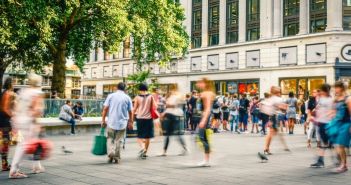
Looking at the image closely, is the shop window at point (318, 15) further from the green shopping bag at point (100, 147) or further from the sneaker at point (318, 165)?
the green shopping bag at point (100, 147)

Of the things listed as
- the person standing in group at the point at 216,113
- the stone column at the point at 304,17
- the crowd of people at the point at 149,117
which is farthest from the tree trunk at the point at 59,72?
the stone column at the point at 304,17

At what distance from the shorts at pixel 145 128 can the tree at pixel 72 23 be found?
525 inches

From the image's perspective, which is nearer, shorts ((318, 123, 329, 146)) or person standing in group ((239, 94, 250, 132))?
shorts ((318, 123, 329, 146))

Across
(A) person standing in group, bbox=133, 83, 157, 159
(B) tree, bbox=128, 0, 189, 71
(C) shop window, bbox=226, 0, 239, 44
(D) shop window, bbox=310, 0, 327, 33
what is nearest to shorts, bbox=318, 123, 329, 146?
(A) person standing in group, bbox=133, 83, 157, 159

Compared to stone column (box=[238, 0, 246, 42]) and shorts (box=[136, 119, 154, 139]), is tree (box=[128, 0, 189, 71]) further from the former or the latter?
shorts (box=[136, 119, 154, 139])

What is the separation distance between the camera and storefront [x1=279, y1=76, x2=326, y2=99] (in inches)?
1477

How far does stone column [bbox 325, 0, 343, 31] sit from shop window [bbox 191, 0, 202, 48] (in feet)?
52.8

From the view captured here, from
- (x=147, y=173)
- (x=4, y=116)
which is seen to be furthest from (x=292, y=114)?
(x=4, y=116)

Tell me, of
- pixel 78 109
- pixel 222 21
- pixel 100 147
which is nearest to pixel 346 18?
pixel 222 21

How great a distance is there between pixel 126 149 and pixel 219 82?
33.9 metres

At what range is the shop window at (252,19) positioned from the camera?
42.9 metres

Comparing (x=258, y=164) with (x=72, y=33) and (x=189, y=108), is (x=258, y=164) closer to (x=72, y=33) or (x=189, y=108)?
(x=189, y=108)

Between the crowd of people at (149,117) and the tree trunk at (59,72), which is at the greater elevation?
the tree trunk at (59,72)

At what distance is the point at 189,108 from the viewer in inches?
863
